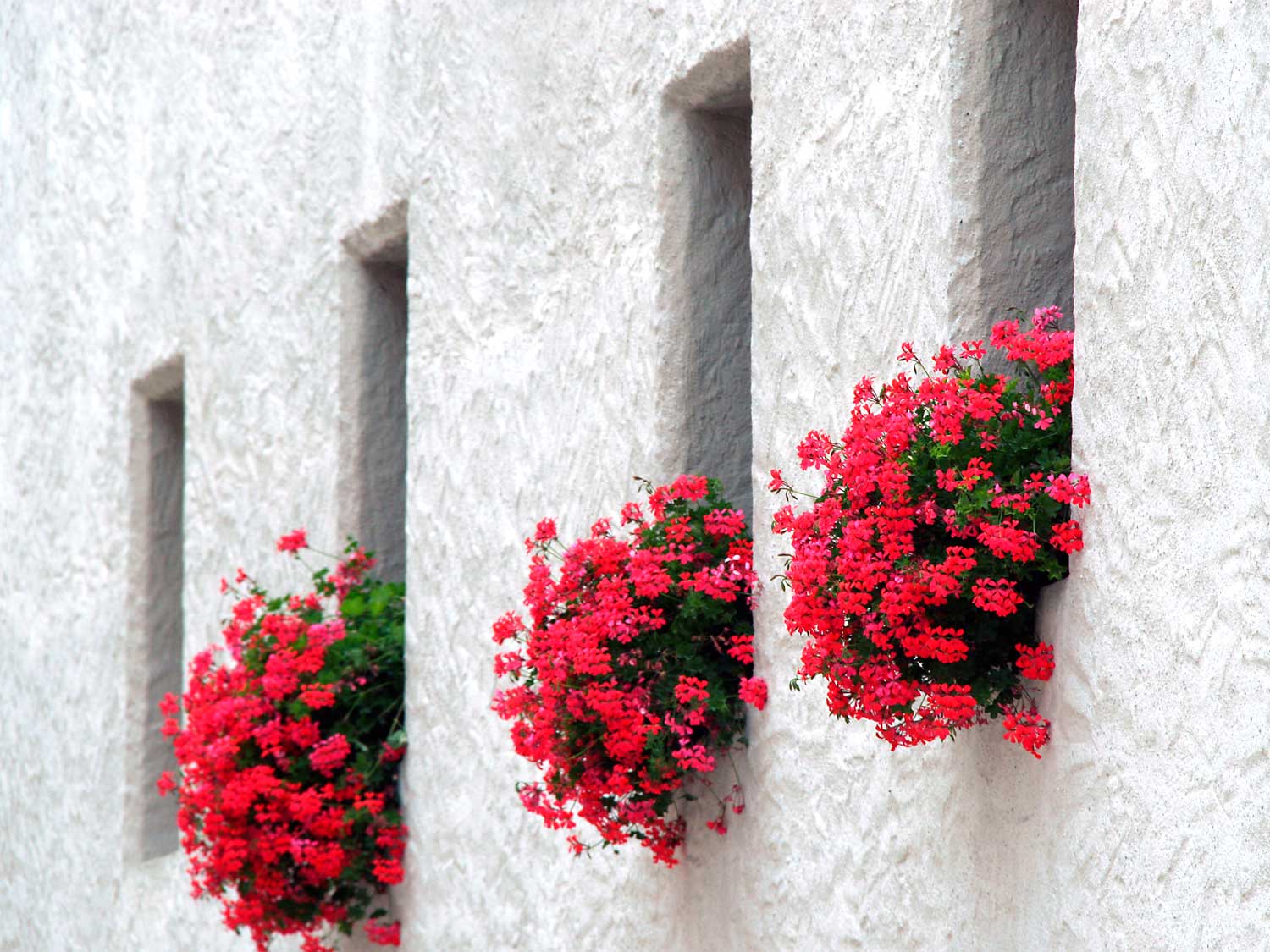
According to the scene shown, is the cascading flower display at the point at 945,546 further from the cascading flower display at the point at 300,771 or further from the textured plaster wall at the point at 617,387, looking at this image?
the cascading flower display at the point at 300,771

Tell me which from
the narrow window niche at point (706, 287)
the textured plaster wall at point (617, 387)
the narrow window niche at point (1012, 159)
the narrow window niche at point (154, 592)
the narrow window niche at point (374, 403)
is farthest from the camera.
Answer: the narrow window niche at point (154, 592)

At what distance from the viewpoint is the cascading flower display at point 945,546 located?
3148mm

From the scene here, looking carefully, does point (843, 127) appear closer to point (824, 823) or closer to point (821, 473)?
point (821, 473)

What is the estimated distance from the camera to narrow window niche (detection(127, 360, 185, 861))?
8.02 meters

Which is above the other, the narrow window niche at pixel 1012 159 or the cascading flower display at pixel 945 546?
the narrow window niche at pixel 1012 159

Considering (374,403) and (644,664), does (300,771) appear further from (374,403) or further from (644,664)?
(644,664)

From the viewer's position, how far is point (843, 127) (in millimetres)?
3881

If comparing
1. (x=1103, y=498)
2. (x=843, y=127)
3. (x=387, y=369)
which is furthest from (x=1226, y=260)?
(x=387, y=369)

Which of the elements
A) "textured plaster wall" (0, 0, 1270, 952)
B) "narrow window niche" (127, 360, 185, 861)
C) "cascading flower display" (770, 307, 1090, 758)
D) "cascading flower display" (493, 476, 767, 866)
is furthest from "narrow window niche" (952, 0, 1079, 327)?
"narrow window niche" (127, 360, 185, 861)

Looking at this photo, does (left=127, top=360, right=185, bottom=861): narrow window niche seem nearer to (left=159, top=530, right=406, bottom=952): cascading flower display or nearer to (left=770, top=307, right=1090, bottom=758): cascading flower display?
(left=159, top=530, right=406, bottom=952): cascading flower display

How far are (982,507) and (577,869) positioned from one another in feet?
6.88

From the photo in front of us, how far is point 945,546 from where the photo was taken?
320 centimetres

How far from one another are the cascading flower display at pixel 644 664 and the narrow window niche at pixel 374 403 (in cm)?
212

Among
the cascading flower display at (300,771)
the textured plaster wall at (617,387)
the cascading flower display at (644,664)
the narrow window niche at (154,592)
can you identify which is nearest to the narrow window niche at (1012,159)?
the textured plaster wall at (617,387)
